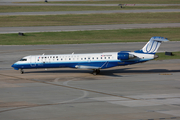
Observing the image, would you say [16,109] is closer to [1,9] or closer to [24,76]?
[24,76]

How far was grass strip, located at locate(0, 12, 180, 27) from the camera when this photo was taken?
92.8 m

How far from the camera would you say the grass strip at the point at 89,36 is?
7100 cm

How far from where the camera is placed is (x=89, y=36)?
76.9 meters

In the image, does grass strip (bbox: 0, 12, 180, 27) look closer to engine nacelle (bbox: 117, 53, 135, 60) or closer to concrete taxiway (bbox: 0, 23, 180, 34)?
concrete taxiway (bbox: 0, 23, 180, 34)

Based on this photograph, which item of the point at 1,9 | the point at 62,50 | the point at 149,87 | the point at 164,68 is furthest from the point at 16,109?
the point at 1,9

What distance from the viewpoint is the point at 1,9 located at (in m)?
118

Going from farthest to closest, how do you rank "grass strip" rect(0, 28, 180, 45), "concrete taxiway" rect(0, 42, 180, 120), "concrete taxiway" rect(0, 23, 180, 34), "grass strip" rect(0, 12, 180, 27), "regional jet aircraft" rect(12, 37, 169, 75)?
"grass strip" rect(0, 12, 180, 27) < "concrete taxiway" rect(0, 23, 180, 34) < "grass strip" rect(0, 28, 180, 45) < "regional jet aircraft" rect(12, 37, 169, 75) < "concrete taxiway" rect(0, 42, 180, 120)

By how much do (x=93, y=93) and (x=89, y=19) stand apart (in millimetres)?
71862

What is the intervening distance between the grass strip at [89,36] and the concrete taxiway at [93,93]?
74.5 feet

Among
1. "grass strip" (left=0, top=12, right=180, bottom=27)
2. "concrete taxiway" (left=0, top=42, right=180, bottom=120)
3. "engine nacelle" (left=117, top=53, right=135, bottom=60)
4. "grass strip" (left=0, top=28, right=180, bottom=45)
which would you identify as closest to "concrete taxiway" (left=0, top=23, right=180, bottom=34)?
"grass strip" (left=0, top=28, right=180, bottom=45)

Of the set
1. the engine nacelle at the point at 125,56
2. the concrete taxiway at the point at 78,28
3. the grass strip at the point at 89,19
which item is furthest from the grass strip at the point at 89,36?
the engine nacelle at the point at 125,56

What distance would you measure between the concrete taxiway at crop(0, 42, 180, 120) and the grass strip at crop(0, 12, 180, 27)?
45.7m

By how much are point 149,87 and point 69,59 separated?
42.1ft

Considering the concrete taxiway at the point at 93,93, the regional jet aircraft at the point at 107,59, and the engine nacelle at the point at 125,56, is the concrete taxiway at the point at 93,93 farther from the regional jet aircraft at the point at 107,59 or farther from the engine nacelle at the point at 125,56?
the engine nacelle at the point at 125,56
